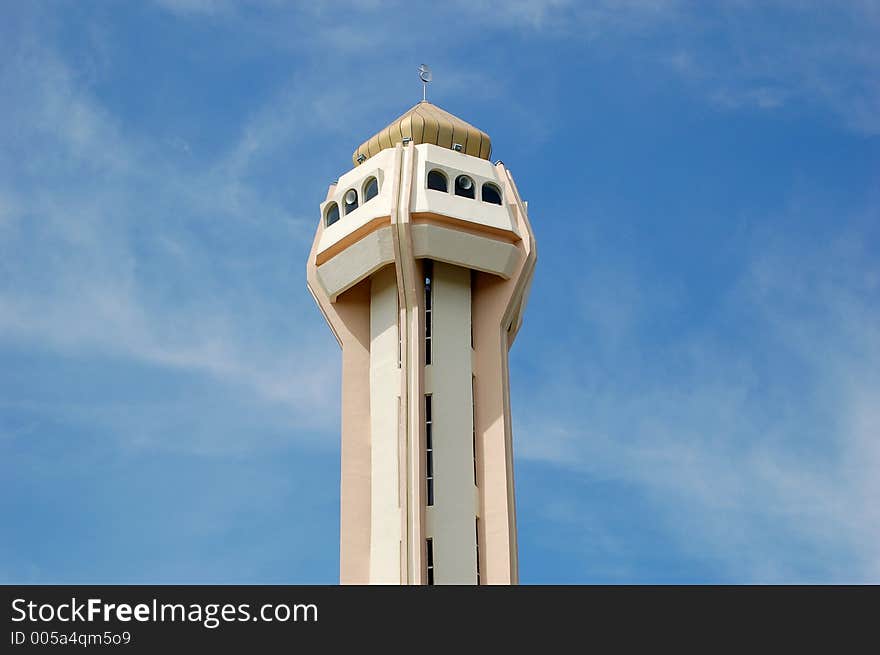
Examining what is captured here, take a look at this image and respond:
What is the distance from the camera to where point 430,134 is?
161 feet

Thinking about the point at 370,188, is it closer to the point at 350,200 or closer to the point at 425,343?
the point at 350,200

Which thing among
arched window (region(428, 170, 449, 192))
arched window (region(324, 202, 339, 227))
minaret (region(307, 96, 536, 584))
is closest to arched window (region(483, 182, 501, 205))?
minaret (region(307, 96, 536, 584))

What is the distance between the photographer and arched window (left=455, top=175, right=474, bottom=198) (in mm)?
47750

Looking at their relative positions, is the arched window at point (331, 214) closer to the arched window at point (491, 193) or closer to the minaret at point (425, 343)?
the minaret at point (425, 343)

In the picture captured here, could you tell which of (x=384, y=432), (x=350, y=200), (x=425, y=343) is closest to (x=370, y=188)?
(x=350, y=200)

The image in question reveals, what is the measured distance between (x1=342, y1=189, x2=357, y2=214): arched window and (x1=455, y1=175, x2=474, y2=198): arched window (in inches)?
147

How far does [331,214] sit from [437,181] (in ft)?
15.0

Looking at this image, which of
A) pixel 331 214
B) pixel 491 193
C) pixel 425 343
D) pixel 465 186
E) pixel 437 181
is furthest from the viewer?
pixel 331 214

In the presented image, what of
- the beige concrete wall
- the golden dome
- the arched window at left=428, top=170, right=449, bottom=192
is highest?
the golden dome

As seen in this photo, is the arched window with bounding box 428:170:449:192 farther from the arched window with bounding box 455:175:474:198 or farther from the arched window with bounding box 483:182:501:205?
the arched window with bounding box 483:182:501:205

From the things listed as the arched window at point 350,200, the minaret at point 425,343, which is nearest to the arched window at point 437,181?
the minaret at point 425,343
